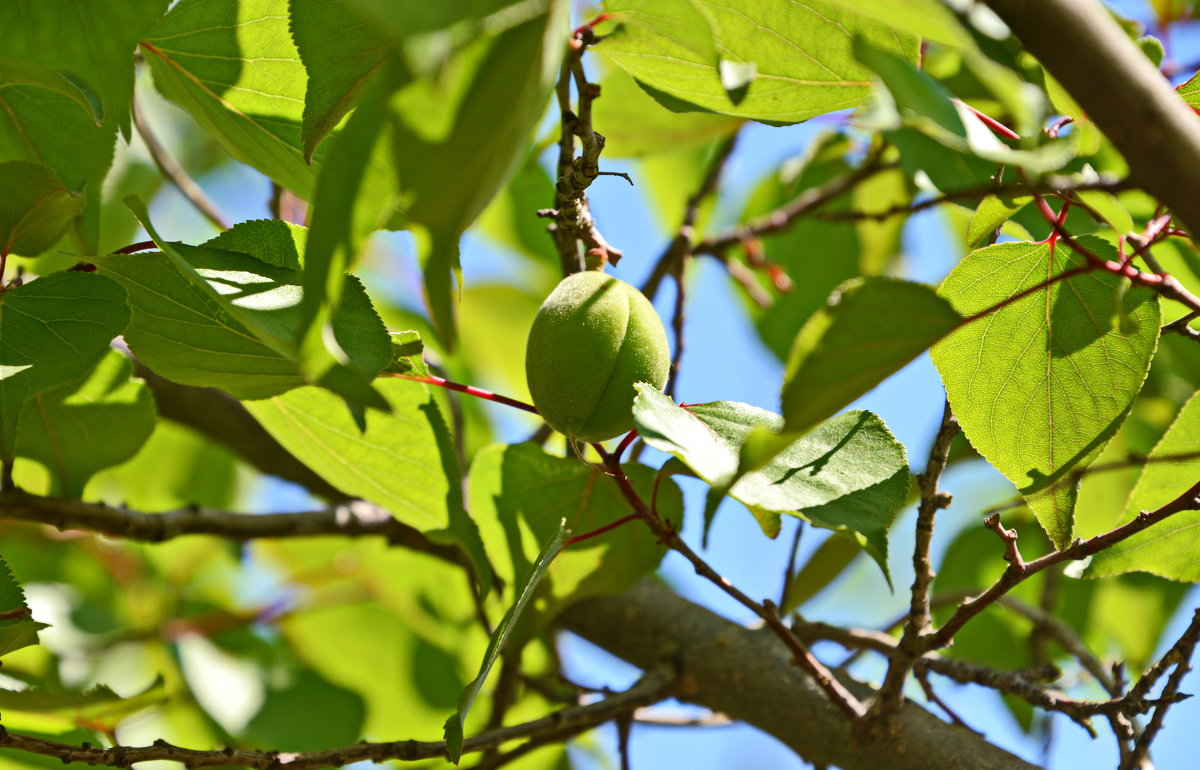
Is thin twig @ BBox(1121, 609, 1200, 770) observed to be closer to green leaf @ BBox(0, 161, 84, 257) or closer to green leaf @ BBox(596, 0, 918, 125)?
green leaf @ BBox(596, 0, 918, 125)

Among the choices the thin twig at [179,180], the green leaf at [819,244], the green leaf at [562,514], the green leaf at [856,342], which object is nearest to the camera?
the green leaf at [856,342]

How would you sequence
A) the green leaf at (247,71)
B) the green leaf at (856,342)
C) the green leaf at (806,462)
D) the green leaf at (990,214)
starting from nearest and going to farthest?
the green leaf at (856,342)
the green leaf at (806,462)
the green leaf at (990,214)
the green leaf at (247,71)

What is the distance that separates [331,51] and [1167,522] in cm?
84

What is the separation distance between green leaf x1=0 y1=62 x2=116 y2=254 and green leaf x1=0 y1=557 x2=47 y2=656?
13.3 inches

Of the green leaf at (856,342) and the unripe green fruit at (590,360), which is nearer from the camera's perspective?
the green leaf at (856,342)

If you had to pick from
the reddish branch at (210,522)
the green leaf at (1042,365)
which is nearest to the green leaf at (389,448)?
the reddish branch at (210,522)

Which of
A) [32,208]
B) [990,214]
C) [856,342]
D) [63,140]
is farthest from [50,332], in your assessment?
[990,214]

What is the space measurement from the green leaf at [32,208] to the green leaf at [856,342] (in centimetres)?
68

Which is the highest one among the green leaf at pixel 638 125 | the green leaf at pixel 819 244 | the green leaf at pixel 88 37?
the green leaf at pixel 819 244

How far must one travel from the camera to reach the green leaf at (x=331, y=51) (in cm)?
73

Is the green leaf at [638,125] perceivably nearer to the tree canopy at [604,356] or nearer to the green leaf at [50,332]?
the tree canopy at [604,356]

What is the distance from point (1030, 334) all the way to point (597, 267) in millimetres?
391

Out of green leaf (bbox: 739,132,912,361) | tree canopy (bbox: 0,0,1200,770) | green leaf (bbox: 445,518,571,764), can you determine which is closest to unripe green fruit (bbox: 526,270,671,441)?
tree canopy (bbox: 0,0,1200,770)

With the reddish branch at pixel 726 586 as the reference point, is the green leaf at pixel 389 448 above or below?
above
